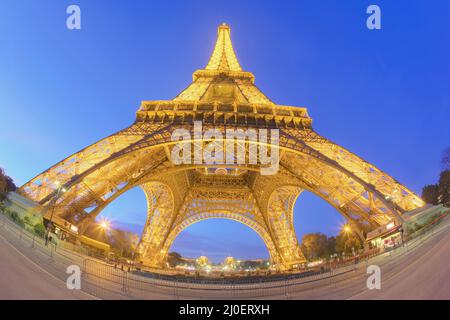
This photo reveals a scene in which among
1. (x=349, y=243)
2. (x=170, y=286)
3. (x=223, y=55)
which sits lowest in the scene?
(x=170, y=286)

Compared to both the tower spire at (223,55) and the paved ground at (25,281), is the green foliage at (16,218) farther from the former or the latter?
the tower spire at (223,55)

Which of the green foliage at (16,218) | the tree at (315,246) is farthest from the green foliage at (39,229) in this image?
the tree at (315,246)

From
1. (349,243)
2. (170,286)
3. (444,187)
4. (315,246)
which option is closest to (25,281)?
(170,286)

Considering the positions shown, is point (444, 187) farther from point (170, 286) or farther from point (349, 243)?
point (170, 286)

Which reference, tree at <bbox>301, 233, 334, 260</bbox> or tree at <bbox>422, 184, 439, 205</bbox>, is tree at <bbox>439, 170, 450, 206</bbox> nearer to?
tree at <bbox>422, 184, 439, 205</bbox>

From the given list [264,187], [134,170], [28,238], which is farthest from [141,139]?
[264,187]
